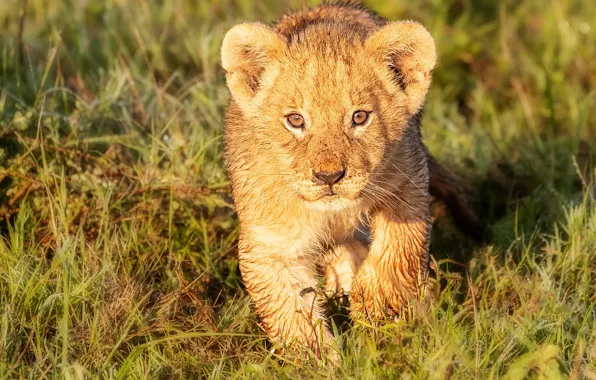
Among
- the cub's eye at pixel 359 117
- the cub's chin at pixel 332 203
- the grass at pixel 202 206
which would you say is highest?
the cub's eye at pixel 359 117

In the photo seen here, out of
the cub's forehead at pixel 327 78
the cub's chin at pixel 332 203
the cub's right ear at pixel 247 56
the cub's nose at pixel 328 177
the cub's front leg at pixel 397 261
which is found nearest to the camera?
the cub's nose at pixel 328 177

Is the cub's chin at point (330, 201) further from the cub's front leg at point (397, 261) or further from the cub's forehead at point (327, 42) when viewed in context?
the cub's forehead at point (327, 42)

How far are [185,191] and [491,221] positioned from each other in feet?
7.18

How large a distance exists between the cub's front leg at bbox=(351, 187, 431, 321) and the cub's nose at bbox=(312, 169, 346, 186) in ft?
2.30

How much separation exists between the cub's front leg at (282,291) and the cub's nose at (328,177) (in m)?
0.63

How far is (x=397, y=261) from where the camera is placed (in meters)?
5.45

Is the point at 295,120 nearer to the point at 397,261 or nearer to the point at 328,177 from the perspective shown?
the point at 328,177

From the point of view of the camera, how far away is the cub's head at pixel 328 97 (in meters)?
4.87

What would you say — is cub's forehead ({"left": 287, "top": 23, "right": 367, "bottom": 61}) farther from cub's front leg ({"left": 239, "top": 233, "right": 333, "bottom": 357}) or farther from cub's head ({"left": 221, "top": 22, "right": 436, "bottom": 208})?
cub's front leg ({"left": 239, "top": 233, "right": 333, "bottom": 357})

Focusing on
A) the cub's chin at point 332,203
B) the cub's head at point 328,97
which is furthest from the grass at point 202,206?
the cub's head at point 328,97

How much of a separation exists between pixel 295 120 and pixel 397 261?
0.98 metres

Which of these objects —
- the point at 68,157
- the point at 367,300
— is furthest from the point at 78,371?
the point at 68,157

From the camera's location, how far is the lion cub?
494 centimetres

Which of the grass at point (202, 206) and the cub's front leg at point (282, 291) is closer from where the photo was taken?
the grass at point (202, 206)
